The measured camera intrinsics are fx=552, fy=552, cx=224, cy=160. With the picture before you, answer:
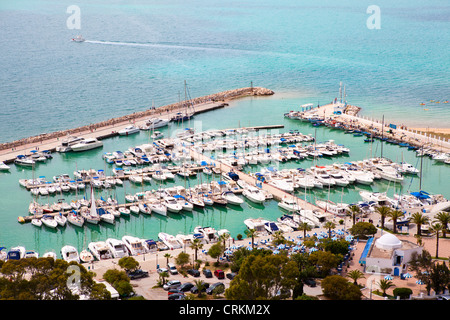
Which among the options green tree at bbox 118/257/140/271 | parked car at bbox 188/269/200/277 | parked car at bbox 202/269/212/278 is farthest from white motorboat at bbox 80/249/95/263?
parked car at bbox 202/269/212/278

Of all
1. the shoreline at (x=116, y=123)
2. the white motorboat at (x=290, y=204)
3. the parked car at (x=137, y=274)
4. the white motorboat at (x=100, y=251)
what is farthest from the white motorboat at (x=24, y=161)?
the parked car at (x=137, y=274)

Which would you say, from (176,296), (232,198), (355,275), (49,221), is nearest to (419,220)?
(355,275)

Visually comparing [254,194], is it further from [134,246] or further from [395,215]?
[134,246]

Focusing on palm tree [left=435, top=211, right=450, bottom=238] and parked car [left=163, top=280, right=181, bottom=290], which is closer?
parked car [left=163, top=280, right=181, bottom=290]

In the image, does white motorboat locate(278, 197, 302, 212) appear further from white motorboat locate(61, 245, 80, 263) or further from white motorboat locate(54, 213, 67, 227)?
white motorboat locate(54, 213, 67, 227)

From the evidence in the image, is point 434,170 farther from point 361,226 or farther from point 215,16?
point 215,16

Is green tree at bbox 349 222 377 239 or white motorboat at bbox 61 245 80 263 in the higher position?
green tree at bbox 349 222 377 239

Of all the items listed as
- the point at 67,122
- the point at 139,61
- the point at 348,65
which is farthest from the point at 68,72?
the point at 348,65
